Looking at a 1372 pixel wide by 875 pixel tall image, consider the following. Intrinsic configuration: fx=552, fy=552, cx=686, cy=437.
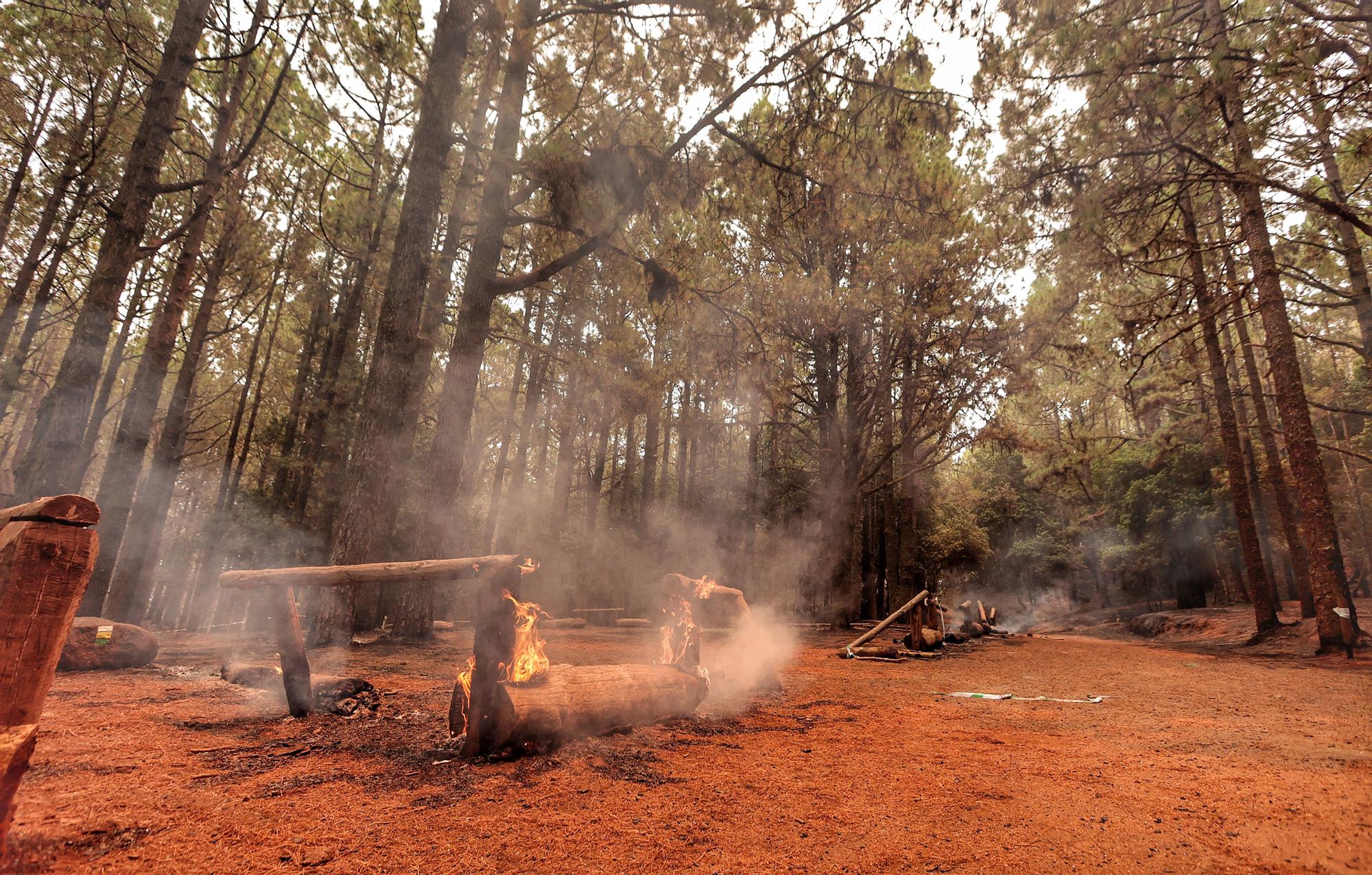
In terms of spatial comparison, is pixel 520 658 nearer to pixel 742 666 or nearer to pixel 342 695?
pixel 342 695

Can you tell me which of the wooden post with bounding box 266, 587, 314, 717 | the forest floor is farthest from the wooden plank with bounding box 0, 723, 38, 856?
the wooden post with bounding box 266, 587, 314, 717

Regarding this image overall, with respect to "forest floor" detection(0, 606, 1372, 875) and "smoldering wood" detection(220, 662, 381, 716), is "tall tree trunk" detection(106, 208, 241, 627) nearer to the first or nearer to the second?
"forest floor" detection(0, 606, 1372, 875)

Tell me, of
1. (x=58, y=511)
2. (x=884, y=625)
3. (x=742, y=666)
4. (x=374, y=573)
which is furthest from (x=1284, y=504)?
(x=58, y=511)

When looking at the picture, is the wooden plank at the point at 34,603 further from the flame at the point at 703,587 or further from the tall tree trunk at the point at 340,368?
the tall tree trunk at the point at 340,368

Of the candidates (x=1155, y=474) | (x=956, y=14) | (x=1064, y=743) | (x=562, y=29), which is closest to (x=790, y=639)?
(x=1064, y=743)

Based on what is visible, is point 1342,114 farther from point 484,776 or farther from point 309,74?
point 309,74

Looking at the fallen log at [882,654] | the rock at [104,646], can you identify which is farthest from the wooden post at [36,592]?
the fallen log at [882,654]

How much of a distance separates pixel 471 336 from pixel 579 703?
7006 millimetres

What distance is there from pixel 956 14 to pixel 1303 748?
7808mm

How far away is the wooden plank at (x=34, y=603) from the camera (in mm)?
1981

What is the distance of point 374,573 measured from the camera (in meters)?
3.77

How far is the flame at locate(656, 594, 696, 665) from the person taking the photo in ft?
18.8

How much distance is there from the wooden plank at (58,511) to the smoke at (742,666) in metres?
4.99

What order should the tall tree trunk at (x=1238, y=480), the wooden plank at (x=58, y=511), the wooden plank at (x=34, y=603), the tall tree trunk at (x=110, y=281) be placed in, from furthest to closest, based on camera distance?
the tall tree trunk at (x=1238, y=480)
the tall tree trunk at (x=110, y=281)
the wooden plank at (x=58, y=511)
the wooden plank at (x=34, y=603)
